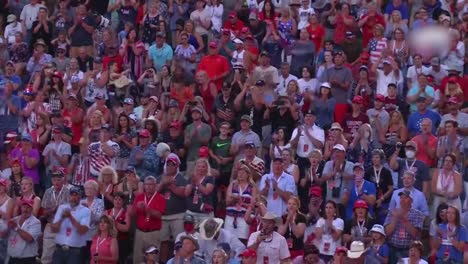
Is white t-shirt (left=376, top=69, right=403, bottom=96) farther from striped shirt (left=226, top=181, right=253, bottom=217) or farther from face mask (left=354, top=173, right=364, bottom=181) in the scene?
striped shirt (left=226, top=181, right=253, bottom=217)

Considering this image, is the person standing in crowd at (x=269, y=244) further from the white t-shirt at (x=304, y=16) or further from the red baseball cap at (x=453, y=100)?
the white t-shirt at (x=304, y=16)

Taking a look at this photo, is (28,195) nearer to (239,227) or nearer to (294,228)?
(239,227)

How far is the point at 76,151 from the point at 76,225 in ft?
8.26

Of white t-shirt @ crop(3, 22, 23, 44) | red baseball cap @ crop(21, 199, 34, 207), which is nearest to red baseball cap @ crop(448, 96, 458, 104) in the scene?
red baseball cap @ crop(21, 199, 34, 207)

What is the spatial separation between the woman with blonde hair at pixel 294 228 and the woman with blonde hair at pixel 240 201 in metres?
0.61

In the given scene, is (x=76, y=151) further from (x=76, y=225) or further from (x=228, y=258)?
(x=228, y=258)

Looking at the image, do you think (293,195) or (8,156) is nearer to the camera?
(293,195)

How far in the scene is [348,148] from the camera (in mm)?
22438

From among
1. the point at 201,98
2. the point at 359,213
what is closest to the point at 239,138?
the point at 201,98

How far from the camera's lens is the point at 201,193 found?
21.6 m

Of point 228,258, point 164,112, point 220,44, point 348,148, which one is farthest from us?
point 220,44

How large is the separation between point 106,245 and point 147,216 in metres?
0.73

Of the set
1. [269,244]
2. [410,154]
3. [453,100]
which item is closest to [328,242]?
[269,244]

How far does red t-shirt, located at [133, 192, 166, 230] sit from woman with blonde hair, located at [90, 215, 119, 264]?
0.49 metres
